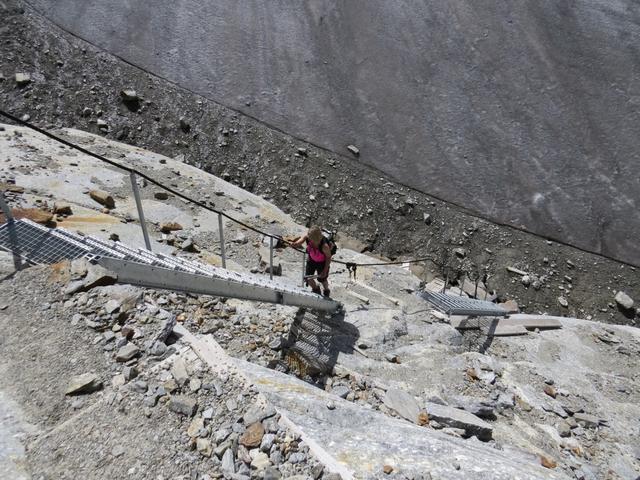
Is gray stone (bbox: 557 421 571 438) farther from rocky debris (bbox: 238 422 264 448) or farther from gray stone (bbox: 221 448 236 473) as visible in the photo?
gray stone (bbox: 221 448 236 473)

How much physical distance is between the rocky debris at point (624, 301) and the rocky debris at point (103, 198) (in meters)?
15.5

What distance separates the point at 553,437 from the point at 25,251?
775 centimetres

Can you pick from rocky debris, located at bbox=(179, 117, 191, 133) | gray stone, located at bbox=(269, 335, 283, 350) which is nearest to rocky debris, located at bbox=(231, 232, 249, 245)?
gray stone, located at bbox=(269, 335, 283, 350)

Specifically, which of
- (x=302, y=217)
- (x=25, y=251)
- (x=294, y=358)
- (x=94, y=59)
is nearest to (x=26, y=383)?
(x=25, y=251)

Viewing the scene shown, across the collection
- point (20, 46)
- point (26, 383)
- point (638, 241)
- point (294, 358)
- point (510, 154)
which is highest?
point (26, 383)

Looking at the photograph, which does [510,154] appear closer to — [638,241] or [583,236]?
[583,236]

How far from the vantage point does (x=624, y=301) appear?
1415cm

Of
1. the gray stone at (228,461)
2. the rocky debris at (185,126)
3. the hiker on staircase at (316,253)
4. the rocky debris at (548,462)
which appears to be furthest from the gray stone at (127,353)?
the rocky debris at (185,126)

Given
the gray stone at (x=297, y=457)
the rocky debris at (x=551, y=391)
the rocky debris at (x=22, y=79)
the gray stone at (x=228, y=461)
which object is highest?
the gray stone at (x=297, y=457)

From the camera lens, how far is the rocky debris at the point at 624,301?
14.1 m

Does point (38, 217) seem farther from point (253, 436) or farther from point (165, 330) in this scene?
point (253, 436)

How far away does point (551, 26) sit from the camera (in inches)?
662

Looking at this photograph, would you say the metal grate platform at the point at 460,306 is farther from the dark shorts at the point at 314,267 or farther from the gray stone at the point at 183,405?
the gray stone at the point at 183,405

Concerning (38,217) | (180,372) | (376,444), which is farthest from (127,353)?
(38,217)
